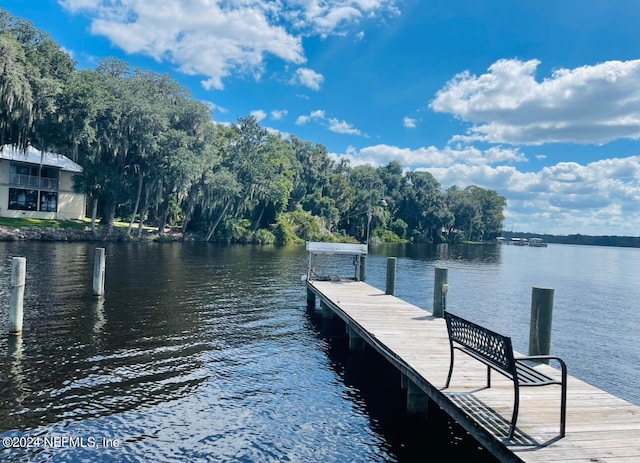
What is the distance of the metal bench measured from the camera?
493cm

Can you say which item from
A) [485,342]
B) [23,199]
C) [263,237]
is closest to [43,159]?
[23,199]

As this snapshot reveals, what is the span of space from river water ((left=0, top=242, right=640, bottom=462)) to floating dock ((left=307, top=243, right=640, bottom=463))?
3.08ft

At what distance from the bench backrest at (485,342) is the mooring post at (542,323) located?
296cm

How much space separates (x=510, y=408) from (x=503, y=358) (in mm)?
976

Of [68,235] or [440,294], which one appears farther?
[68,235]

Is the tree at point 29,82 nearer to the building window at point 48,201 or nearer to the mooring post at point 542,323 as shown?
the building window at point 48,201

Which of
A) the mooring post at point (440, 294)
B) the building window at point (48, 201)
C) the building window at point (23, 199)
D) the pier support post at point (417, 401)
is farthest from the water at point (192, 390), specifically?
the building window at point (48, 201)

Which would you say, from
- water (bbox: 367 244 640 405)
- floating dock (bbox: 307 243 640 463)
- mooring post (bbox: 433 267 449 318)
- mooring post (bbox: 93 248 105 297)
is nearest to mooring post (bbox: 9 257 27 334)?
mooring post (bbox: 93 248 105 297)

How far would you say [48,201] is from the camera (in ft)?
149

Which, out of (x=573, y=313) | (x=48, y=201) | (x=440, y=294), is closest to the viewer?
(x=440, y=294)

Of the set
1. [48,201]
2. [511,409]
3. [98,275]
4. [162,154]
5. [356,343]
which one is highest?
[162,154]

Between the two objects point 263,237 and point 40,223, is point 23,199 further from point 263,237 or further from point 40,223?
point 263,237

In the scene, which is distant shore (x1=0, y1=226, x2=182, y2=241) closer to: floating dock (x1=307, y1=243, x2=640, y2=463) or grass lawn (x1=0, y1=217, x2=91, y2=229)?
grass lawn (x1=0, y1=217, x2=91, y2=229)

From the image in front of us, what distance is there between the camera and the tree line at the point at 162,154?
3189 cm
